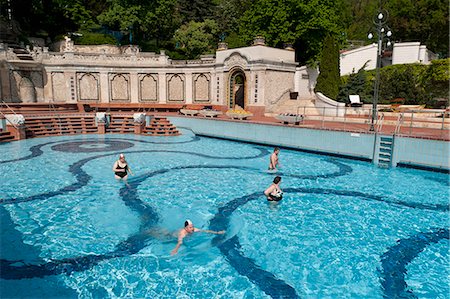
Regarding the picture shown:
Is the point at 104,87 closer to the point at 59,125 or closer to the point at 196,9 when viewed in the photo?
the point at 59,125

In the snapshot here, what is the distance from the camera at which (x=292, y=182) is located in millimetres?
14414

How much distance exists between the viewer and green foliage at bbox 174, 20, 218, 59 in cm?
4403

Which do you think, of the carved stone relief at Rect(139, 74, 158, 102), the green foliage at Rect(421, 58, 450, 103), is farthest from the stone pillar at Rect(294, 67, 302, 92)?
the carved stone relief at Rect(139, 74, 158, 102)

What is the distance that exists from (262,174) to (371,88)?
24.9 meters

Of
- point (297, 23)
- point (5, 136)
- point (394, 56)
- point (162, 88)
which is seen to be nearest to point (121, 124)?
point (5, 136)

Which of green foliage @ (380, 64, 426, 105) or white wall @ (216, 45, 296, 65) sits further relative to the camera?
green foliage @ (380, 64, 426, 105)

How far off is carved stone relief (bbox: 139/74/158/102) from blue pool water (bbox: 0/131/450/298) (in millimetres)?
20747

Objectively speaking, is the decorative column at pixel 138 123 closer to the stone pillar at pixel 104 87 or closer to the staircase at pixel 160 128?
the staircase at pixel 160 128

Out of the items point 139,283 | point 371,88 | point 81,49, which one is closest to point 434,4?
point 371,88

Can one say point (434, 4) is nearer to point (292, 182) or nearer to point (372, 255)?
point (292, 182)

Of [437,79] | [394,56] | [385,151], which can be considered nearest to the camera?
[385,151]

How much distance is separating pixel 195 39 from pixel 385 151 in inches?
1288

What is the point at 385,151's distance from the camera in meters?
17.5

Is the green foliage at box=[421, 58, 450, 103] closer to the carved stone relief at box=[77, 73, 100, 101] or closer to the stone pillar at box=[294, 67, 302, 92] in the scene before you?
the stone pillar at box=[294, 67, 302, 92]
